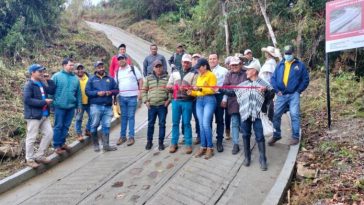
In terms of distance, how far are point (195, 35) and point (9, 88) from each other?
19079 mm

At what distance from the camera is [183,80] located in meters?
7.64

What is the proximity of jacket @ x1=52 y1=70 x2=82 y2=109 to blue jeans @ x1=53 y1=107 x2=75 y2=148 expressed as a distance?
14 cm

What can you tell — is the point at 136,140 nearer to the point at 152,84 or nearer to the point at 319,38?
the point at 152,84

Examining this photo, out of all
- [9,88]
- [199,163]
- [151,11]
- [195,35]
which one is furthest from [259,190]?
[151,11]

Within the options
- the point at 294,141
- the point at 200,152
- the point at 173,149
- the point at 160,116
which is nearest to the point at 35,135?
the point at 160,116

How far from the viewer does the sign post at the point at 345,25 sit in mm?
7793

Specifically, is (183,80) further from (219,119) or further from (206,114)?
(219,119)

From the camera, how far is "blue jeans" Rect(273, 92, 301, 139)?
7727 mm

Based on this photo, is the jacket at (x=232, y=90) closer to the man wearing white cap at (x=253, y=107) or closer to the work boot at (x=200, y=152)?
the man wearing white cap at (x=253, y=107)

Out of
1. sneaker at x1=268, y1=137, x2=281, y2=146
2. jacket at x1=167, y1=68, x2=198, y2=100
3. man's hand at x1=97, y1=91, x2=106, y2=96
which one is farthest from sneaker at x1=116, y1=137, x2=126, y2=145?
sneaker at x1=268, y1=137, x2=281, y2=146

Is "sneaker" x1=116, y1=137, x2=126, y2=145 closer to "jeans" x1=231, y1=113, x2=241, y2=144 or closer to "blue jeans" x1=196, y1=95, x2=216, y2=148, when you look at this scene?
"blue jeans" x1=196, y1=95, x2=216, y2=148

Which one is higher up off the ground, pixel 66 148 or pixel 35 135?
pixel 35 135

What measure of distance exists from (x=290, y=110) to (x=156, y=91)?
2764 millimetres

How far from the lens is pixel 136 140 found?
9.23m
